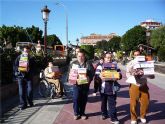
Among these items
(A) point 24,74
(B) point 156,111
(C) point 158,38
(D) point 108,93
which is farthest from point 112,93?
(C) point 158,38

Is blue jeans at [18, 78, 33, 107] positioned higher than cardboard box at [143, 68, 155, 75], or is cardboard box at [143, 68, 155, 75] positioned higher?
cardboard box at [143, 68, 155, 75]

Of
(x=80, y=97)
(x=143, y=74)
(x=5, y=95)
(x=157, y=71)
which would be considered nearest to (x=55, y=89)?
(x=5, y=95)

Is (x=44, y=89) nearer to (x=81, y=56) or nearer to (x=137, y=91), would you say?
(x=81, y=56)

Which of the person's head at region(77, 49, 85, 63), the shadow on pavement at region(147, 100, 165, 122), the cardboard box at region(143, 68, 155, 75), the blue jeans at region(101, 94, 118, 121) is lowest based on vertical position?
the shadow on pavement at region(147, 100, 165, 122)

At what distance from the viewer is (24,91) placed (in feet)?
34.8

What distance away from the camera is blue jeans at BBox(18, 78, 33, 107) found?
10438 mm

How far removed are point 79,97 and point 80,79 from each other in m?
0.47

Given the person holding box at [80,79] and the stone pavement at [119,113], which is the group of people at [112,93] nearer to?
the person holding box at [80,79]

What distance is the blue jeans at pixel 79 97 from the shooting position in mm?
9094

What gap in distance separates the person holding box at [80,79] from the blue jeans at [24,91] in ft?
6.47

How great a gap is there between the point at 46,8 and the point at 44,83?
26.2 ft

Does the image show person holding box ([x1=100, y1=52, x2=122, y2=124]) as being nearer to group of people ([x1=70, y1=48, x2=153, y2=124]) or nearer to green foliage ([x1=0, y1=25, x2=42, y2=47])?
group of people ([x1=70, y1=48, x2=153, y2=124])

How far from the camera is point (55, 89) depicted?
12.7 m

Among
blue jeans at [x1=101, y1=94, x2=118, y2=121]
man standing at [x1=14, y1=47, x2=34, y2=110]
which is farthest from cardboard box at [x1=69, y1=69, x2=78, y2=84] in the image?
man standing at [x1=14, y1=47, x2=34, y2=110]
